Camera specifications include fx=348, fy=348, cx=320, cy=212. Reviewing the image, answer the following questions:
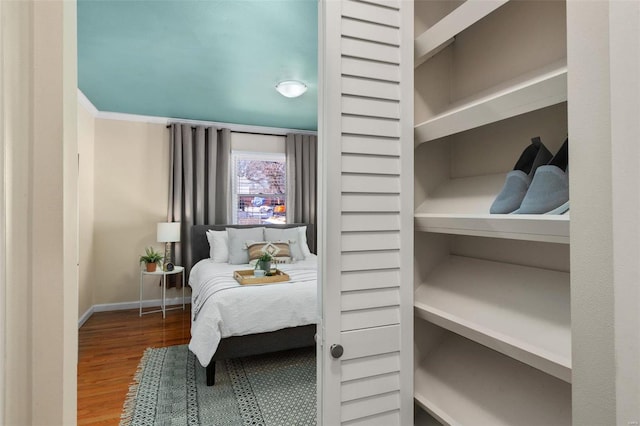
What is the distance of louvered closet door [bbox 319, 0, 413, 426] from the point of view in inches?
41.1

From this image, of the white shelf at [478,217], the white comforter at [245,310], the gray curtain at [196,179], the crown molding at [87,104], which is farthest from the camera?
the gray curtain at [196,179]

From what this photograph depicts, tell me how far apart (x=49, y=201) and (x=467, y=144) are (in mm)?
1206

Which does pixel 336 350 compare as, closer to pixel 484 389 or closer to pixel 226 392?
pixel 484 389

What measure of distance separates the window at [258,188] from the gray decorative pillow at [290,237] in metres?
0.58

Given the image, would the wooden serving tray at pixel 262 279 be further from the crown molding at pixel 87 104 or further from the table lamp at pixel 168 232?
the crown molding at pixel 87 104

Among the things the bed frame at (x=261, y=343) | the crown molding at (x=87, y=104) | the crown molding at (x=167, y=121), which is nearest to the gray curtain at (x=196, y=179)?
the crown molding at (x=167, y=121)

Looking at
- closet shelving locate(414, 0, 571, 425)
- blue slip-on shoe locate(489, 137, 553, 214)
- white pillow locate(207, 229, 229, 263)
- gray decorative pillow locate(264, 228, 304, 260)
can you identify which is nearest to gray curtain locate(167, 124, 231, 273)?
white pillow locate(207, 229, 229, 263)

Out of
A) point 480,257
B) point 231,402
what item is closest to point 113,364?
point 231,402

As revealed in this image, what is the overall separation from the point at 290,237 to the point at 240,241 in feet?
2.26

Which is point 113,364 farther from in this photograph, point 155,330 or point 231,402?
point 231,402

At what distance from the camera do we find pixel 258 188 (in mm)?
5195

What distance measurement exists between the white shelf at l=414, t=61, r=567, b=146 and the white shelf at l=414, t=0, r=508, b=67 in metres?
0.21

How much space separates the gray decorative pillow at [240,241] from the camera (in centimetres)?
419

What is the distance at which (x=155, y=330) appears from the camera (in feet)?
12.3
